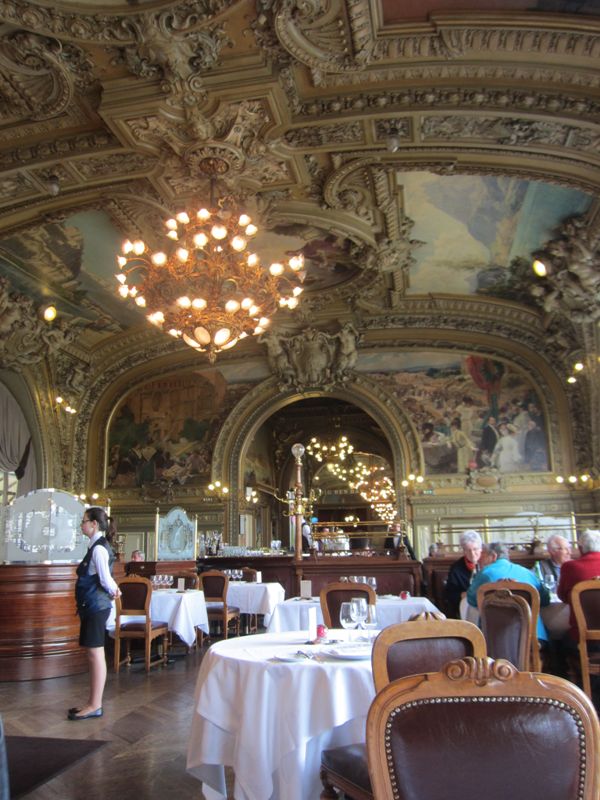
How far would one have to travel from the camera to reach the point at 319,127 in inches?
299

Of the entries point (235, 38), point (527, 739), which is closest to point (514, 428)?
point (235, 38)

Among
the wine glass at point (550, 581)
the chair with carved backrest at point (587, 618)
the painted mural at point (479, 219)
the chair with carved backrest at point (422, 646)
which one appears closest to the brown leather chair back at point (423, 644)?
the chair with carved backrest at point (422, 646)

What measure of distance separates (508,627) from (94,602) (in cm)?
317

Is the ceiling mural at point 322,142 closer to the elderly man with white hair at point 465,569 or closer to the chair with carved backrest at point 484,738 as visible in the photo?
the elderly man with white hair at point 465,569

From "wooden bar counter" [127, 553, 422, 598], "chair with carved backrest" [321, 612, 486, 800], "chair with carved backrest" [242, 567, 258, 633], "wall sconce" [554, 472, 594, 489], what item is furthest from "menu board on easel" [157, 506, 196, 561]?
"chair with carved backrest" [321, 612, 486, 800]

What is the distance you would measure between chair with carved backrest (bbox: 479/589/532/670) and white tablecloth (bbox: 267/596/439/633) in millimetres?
2211

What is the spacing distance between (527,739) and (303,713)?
152 centimetres

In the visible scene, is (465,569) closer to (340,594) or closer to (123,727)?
(340,594)

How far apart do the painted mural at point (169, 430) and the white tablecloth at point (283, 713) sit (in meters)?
13.8

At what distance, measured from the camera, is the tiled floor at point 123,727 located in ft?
11.3

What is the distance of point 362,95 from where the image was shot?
23.1 ft

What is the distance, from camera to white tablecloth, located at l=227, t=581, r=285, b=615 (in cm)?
853

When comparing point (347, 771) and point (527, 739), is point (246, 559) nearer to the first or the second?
point (347, 771)

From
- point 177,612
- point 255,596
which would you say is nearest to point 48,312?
point 255,596
